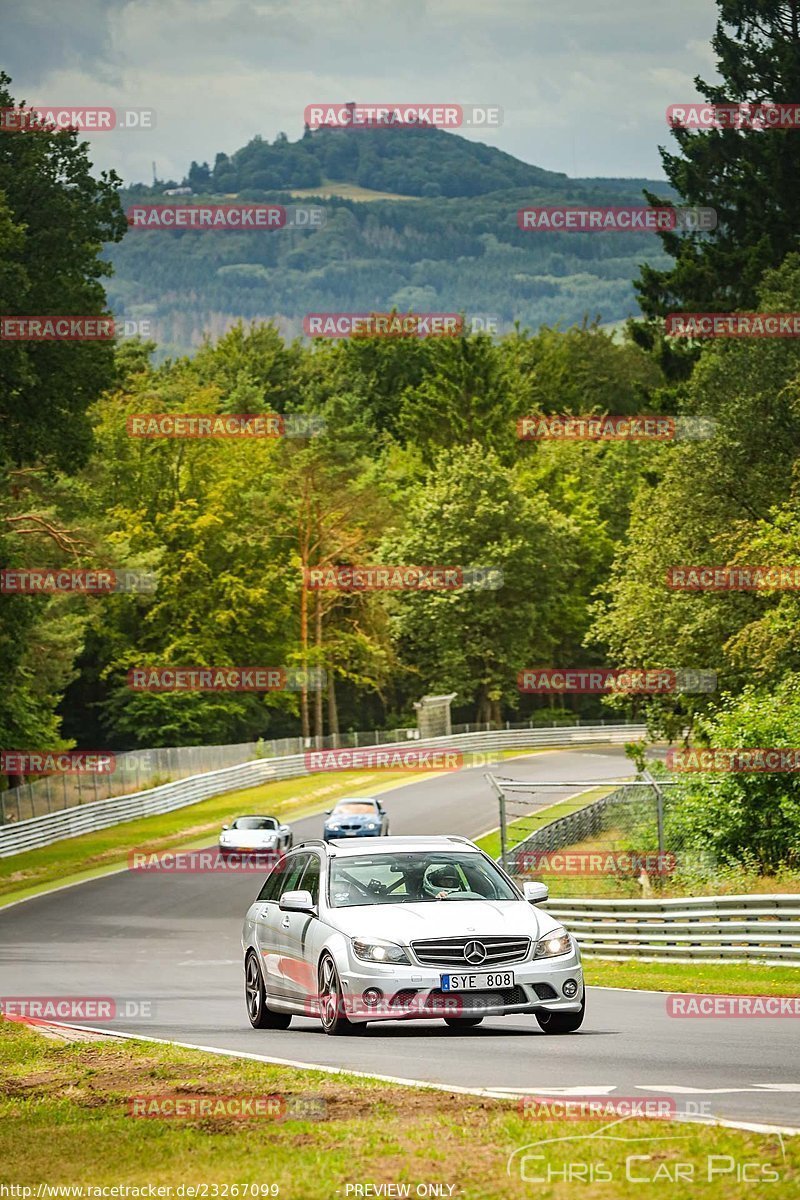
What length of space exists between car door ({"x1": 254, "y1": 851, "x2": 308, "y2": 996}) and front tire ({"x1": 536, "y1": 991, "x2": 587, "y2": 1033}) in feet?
7.45

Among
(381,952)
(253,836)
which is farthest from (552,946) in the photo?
(253,836)

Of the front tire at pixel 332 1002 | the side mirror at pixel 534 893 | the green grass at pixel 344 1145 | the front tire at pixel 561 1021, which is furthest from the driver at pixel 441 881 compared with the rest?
the green grass at pixel 344 1145

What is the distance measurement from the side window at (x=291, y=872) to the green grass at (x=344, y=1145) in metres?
4.38

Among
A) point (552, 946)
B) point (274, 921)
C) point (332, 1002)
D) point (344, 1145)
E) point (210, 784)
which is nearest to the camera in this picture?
point (344, 1145)

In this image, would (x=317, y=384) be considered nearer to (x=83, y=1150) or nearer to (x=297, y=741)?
(x=297, y=741)

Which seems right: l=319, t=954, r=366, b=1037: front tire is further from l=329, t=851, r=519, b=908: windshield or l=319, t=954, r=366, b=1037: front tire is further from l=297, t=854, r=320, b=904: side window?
l=297, t=854, r=320, b=904: side window

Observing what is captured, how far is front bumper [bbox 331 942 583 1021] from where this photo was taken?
13039mm

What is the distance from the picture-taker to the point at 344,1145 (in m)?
8.14

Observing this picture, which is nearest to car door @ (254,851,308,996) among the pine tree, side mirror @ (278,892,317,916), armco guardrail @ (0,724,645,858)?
side mirror @ (278,892,317,916)

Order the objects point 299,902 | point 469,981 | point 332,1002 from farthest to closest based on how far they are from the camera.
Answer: point 299,902
point 332,1002
point 469,981

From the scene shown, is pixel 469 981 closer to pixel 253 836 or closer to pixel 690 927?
pixel 690 927

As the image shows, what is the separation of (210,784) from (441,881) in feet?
178

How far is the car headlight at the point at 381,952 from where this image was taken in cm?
1308

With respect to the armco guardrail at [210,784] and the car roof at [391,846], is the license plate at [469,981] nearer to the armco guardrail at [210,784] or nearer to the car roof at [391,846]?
the car roof at [391,846]
